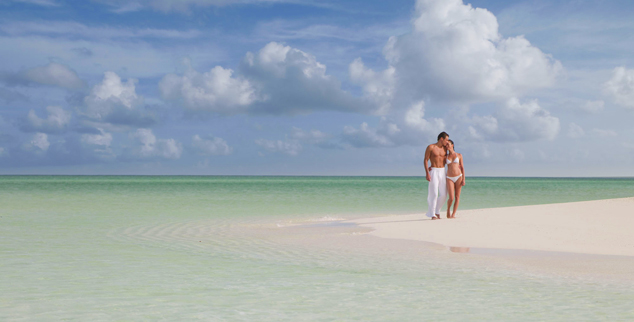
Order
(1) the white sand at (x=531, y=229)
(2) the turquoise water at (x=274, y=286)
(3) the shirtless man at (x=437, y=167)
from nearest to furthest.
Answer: (2) the turquoise water at (x=274, y=286) < (1) the white sand at (x=531, y=229) < (3) the shirtless man at (x=437, y=167)

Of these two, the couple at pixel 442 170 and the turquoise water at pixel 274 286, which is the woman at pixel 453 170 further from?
the turquoise water at pixel 274 286

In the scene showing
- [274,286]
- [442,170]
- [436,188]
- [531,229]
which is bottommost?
[274,286]

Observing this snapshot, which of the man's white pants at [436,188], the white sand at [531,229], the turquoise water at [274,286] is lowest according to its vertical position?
the turquoise water at [274,286]

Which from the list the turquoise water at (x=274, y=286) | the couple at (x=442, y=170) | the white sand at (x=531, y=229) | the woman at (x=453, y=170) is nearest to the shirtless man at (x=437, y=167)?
the couple at (x=442, y=170)

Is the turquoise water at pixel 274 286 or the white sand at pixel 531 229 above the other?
the white sand at pixel 531 229

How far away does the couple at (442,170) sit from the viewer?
13930 mm

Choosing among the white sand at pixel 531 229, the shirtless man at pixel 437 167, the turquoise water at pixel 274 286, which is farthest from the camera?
the shirtless man at pixel 437 167

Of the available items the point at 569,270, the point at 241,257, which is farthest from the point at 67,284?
the point at 569,270

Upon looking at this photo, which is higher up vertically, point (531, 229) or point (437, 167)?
point (437, 167)

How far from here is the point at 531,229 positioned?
1235cm

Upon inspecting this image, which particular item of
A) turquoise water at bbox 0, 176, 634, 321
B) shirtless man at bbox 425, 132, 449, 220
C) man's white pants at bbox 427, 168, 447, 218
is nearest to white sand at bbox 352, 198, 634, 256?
man's white pants at bbox 427, 168, 447, 218

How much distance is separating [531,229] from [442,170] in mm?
2755

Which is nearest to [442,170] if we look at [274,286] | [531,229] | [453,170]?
[453,170]

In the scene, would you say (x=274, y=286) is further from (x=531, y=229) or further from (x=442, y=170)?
(x=442, y=170)
